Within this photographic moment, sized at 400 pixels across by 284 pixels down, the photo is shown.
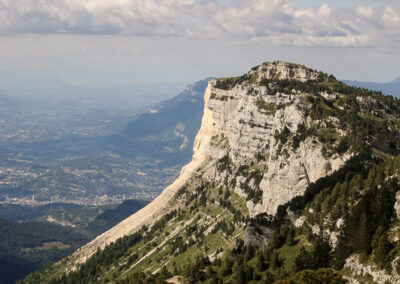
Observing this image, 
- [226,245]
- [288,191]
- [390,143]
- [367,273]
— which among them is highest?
[390,143]

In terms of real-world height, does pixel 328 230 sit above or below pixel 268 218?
above

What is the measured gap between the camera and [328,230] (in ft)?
366

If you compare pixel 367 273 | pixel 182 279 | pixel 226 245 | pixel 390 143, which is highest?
pixel 390 143

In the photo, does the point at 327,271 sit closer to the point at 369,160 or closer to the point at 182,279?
the point at 182,279

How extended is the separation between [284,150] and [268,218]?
114 ft

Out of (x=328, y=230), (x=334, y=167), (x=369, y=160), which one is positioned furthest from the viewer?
(x=334, y=167)

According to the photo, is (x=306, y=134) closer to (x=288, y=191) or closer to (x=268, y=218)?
(x=288, y=191)

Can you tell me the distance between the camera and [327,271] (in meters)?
80.7

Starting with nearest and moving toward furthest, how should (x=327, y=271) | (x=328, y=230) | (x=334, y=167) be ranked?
(x=327, y=271), (x=328, y=230), (x=334, y=167)

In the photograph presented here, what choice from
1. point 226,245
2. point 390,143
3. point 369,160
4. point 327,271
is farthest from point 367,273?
point 226,245

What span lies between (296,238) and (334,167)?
157ft

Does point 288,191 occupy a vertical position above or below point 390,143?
below

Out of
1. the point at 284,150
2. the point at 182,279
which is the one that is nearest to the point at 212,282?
the point at 182,279

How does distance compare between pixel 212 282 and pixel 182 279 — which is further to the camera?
pixel 182 279
